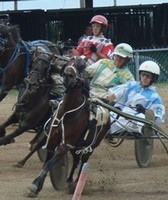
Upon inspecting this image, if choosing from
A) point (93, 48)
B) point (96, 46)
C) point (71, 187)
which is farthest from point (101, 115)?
point (96, 46)

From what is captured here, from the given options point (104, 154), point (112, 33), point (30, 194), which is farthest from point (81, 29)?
point (30, 194)

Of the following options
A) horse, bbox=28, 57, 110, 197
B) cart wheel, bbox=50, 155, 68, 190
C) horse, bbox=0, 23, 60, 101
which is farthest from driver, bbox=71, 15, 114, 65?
horse, bbox=28, 57, 110, 197

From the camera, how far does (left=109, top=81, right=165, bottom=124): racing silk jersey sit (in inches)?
425

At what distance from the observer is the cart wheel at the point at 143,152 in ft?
38.1

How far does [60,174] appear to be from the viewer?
9.73m

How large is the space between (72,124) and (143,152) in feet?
8.40

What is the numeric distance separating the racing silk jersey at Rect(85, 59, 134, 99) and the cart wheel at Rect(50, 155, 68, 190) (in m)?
1.67

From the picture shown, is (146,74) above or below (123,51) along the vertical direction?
below

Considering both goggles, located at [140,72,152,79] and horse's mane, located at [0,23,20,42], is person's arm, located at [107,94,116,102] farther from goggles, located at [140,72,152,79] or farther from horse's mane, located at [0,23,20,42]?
horse's mane, located at [0,23,20,42]

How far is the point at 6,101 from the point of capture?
2050cm

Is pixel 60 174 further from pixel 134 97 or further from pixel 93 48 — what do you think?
pixel 93 48

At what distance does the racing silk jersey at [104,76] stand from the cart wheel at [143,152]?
82cm

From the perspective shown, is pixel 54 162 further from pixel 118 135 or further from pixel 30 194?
pixel 118 135

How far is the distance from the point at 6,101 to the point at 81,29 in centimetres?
484
